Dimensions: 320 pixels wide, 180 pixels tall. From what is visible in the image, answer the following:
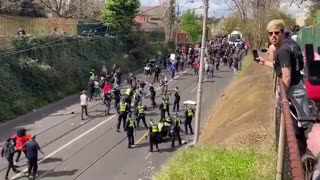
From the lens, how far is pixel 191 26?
82812 millimetres

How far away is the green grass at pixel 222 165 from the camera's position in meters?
8.98

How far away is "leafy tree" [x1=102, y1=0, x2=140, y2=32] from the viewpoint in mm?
44750

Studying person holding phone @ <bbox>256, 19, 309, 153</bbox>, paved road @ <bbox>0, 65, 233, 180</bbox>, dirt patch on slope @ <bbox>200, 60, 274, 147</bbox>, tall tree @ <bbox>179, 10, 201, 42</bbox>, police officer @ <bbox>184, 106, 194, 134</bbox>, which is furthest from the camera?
tall tree @ <bbox>179, 10, 201, 42</bbox>

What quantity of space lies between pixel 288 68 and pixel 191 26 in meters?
78.7

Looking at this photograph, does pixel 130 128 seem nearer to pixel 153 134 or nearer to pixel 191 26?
pixel 153 134

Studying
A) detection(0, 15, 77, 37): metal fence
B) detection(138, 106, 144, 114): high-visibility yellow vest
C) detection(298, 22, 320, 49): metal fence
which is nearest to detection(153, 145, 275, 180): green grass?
detection(298, 22, 320, 49): metal fence

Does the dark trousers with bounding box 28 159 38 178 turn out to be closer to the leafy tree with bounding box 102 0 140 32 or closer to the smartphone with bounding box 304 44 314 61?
the smartphone with bounding box 304 44 314 61

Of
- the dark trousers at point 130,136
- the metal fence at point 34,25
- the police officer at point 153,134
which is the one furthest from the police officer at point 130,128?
the metal fence at point 34,25

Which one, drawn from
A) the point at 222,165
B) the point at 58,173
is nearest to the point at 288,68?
the point at 222,165

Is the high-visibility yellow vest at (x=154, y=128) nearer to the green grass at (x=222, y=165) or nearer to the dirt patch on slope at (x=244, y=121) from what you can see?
the dirt patch on slope at (x=244, y=121)

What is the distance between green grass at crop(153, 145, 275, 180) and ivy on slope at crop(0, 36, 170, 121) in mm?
16418

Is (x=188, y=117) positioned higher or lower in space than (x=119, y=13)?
lower

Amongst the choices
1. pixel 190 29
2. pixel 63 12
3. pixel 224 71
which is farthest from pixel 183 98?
pixel 190 29

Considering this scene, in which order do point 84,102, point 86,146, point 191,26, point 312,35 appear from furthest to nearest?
point 191,26, point 84,102, point 86,146, point 312,35
